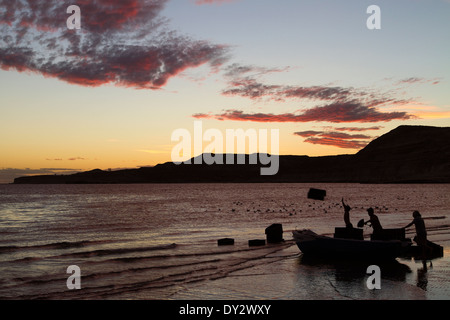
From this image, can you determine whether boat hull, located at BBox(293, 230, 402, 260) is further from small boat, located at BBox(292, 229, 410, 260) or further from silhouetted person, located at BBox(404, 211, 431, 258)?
silhouetted person, located at BBox(404, 211, 431, 258)

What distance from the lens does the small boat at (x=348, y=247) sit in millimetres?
20125

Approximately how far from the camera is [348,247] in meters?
20.9

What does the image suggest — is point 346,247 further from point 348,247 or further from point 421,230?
point 421,230

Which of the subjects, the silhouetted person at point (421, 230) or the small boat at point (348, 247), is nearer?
the silhouetted person at point (421, 230)

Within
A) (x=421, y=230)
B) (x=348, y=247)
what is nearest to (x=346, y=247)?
(x=348, y=247)

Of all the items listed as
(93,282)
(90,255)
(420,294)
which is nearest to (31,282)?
(93,282)

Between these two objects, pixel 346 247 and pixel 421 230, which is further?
pixel 346 247

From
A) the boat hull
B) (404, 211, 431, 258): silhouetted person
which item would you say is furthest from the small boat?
(404, 211, 431, 258): silhouetted person

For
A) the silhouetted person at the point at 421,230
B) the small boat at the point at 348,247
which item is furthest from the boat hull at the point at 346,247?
the silhouetted person at the point at 421,230

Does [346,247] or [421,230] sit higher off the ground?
[421,230]

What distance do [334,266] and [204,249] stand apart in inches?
351

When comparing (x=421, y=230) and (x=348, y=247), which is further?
(x=348, y=247)

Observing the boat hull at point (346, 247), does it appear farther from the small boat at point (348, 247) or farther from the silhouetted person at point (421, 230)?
the silhouetted person at point (421, 230)

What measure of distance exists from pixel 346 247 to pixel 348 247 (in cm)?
Result: 10
